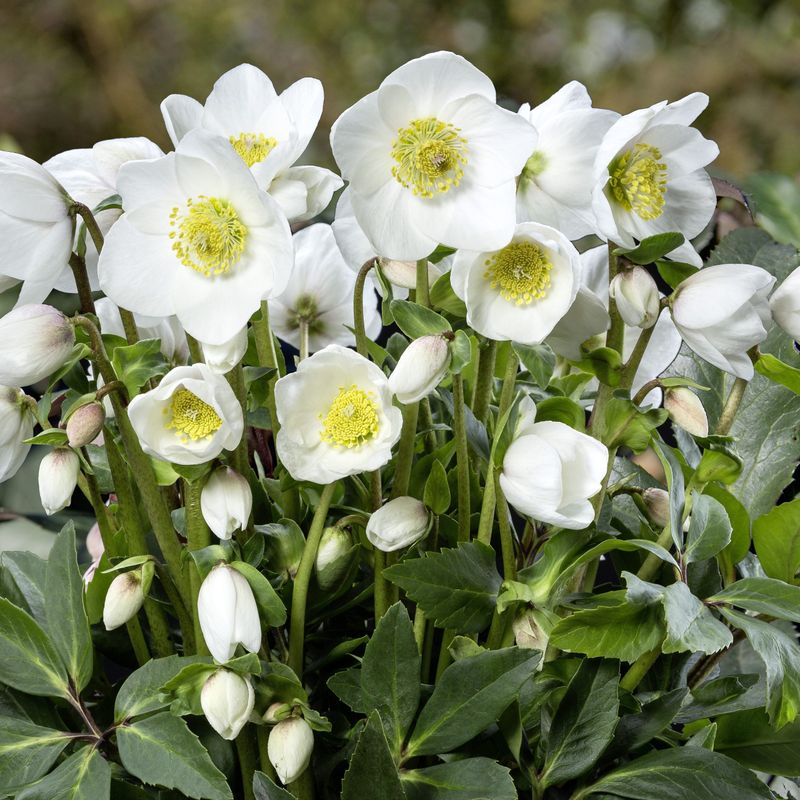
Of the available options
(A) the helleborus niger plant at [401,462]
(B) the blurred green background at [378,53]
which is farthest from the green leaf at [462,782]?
(B) the blurred green background at [378,53]

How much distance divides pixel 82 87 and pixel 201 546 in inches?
107

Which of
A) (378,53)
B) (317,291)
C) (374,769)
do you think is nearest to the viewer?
(374,769)

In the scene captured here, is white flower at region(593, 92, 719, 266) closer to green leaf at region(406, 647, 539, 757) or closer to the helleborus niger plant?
the helleborus niger plant

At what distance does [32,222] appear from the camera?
1.07ft

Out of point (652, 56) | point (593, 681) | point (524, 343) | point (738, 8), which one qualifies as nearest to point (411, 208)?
point (524, 343)

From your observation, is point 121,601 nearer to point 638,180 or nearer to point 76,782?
point 76,782

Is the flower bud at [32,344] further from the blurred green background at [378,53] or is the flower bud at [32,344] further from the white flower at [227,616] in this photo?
the blurred green background at [378,53]

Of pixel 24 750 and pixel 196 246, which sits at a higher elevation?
pixel 196 246

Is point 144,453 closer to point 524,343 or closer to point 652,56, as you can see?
point 524,343

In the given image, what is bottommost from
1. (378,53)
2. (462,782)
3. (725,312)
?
(378,53)

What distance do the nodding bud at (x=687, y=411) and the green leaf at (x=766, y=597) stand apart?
48 millimetres

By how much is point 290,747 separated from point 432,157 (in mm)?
186

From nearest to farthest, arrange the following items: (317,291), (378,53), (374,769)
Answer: (374,769), (317,291), (378,53)

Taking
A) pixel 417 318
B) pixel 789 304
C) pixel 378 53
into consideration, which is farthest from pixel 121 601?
pixel 378 53
